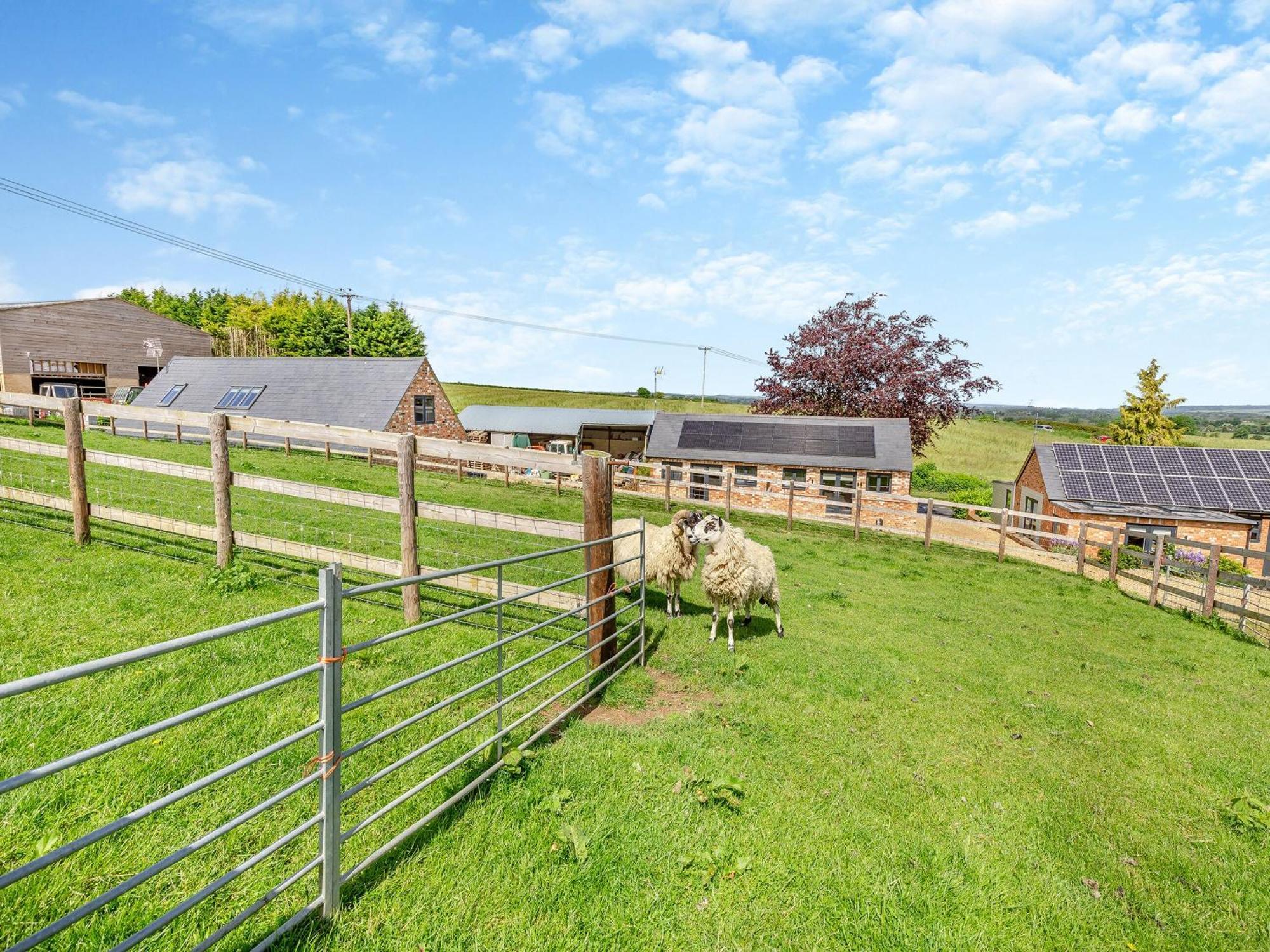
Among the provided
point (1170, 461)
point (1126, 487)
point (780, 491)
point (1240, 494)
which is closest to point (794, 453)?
point (780, 491)

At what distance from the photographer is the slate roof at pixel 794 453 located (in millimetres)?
25297

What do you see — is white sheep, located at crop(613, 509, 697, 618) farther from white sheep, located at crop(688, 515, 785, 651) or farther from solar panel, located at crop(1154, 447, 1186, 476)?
solar panel, located at crop(1154, 447, 1186, 476)

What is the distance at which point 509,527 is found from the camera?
696 cm

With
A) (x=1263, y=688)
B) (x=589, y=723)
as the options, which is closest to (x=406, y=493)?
(x=589, y=723)

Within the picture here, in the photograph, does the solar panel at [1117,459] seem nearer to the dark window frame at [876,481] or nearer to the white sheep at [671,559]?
the dark window frame at [876,481]

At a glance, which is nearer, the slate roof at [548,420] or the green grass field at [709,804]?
the green grass field at [709,804]

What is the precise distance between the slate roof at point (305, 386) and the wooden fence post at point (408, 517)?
2360 centimetres

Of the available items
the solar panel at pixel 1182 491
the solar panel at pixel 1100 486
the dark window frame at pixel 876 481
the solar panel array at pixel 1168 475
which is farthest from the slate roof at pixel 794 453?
the solar panel at pixel 1182 491

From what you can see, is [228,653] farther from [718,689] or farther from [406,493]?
[718,689]

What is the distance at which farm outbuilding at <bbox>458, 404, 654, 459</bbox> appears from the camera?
37.4 meters

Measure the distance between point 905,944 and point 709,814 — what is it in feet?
4.28

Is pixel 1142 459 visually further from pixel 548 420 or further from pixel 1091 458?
pixel 548 420

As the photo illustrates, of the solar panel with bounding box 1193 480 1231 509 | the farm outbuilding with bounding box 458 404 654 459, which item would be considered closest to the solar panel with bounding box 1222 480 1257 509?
the solar panel with bounding box 1193 480 1231 509

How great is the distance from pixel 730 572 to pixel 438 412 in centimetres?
2722
